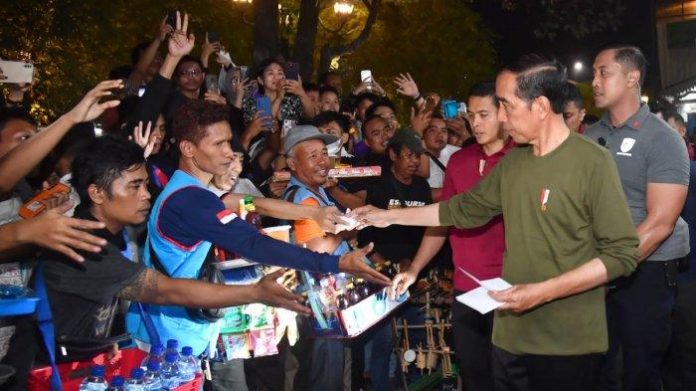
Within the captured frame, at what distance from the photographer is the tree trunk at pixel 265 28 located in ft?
48.8

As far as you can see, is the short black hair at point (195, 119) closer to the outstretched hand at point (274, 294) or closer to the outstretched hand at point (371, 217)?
the outstretched hand at point (371, 217)

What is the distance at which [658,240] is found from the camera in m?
6.27

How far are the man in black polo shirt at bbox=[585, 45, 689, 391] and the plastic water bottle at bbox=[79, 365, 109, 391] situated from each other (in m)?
3.75

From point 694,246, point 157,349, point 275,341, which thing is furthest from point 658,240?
point 157,349

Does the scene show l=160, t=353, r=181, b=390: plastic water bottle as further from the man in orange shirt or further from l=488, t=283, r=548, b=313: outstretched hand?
the man in orange shirt

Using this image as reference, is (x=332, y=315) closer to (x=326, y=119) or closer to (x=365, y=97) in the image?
(x=326, y=119)

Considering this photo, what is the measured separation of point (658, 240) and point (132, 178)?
3622mm

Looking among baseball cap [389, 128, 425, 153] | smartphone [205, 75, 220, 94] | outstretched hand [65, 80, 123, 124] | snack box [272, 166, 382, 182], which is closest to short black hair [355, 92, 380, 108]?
smartphone [205, 75, 220, 94]

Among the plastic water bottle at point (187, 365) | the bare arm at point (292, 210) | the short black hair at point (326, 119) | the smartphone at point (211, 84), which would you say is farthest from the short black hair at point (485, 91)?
the smartphone at point (211, 84)

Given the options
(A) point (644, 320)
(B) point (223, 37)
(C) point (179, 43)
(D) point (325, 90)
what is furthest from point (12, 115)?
(B) point (223, 37)

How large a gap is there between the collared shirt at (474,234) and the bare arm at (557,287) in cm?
183

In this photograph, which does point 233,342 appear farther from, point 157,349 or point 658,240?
point 658,240

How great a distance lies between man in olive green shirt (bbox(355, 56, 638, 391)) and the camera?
190 inches

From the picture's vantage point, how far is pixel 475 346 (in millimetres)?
6801
